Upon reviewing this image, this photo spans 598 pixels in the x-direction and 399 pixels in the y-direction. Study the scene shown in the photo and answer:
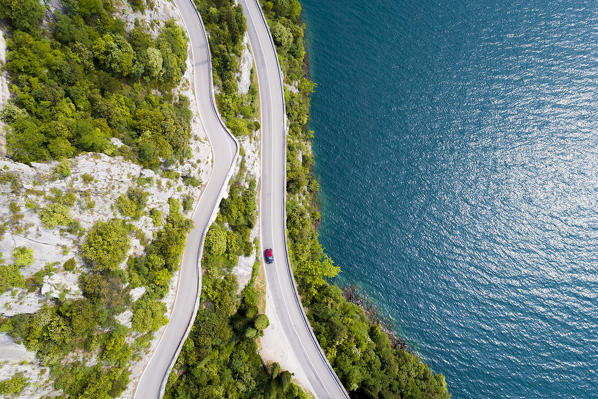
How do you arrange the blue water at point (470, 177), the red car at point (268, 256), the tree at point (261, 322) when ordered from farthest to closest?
1. the blue water at point (470, 177)
2. the red car at point (268, 256)
3. the tree at point (261, 322)

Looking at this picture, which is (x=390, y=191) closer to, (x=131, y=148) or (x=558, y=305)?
(x=558, y=305)

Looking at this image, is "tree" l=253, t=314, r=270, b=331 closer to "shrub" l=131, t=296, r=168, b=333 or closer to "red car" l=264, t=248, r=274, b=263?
"red car" l=264, t=248, r=274, b=263

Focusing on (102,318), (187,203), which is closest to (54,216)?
(102,318)

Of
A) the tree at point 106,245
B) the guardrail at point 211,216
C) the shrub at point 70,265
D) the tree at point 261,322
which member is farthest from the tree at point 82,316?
the tree at point 261,322

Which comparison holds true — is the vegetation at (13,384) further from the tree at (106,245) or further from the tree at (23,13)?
the tree at (23,13)

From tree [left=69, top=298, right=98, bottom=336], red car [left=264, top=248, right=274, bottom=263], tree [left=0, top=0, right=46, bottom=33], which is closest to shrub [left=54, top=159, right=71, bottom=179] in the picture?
tree [left=69, top=298, right=98, bottom=336]

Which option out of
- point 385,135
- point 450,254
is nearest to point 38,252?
point 385,135
